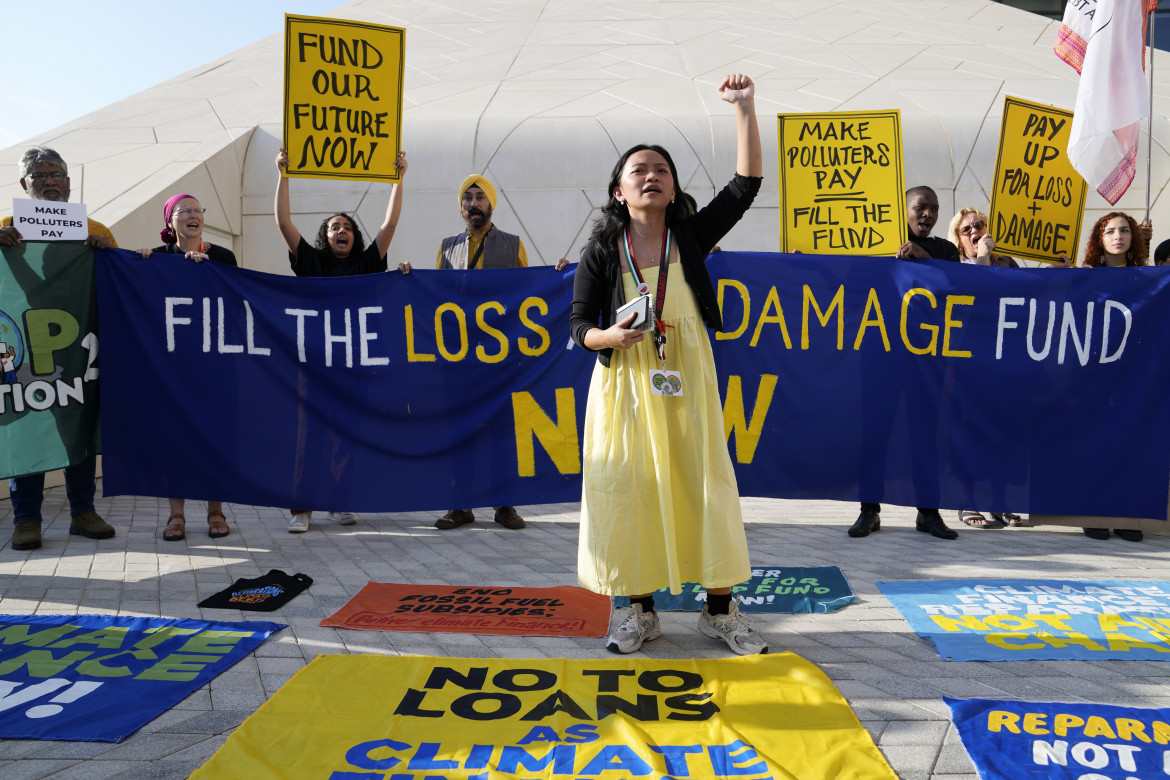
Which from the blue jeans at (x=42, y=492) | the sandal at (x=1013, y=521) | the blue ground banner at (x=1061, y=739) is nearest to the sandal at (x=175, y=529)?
the blue jeans at (x=42, y=492)

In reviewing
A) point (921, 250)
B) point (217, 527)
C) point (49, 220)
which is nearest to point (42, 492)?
point (217, 527)

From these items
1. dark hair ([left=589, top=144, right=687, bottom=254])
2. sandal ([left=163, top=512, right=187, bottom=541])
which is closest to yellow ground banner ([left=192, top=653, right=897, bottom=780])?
dark hair ([left=589, top=144, right=687, bottom=254])

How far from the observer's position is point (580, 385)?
16.2 feet

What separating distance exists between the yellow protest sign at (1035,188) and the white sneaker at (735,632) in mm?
3528

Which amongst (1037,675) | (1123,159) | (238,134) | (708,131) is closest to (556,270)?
(1037,675)

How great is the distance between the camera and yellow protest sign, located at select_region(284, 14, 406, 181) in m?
4.88

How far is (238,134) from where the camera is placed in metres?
8.91

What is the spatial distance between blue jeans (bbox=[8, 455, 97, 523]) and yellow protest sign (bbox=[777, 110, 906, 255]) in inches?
168

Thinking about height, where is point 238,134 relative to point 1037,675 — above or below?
above

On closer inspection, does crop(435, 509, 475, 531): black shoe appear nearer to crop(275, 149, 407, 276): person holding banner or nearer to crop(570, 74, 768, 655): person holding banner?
crop(275, 149, 407, 276): person holding banner

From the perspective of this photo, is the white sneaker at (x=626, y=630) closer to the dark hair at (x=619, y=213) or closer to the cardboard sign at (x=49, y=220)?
the dark hair at (x=619, y=213)

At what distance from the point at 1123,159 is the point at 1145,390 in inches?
56.3

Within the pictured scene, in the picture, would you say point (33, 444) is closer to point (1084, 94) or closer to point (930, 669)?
point (930, 669)

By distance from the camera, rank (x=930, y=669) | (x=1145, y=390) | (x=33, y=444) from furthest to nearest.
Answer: (x=1145, y=390), (x=33, y=444), (x=930, y=669)
